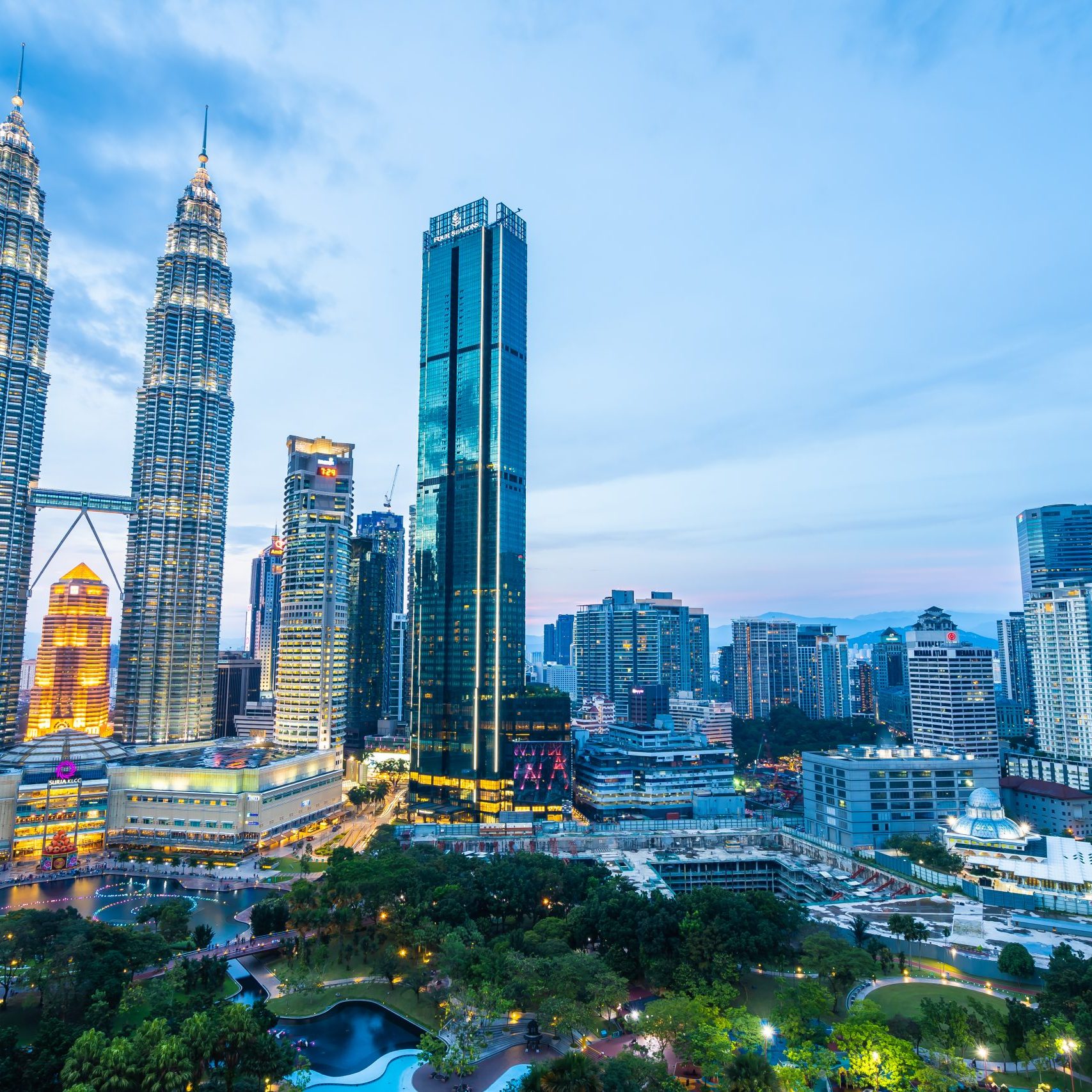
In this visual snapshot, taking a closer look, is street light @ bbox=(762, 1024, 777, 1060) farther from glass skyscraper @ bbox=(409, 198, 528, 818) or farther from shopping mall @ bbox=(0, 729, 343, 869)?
shopping mall @ bbox=(0, 729, 343, 869)

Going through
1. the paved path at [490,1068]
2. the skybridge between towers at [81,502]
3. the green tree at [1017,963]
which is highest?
the skybridge between towers at [81,502]

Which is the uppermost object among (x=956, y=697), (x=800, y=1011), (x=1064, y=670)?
(x=1064, y=670)

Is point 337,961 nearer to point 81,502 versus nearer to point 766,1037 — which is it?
point 766,1037

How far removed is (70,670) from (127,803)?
93979 millimetres

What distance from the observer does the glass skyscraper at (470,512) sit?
439 ft

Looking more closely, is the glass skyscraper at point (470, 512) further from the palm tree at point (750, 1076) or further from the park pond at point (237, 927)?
the palm tree at point (750, 1076)

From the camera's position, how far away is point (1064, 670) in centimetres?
14138

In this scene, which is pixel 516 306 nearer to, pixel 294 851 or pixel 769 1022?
pixel 294 851

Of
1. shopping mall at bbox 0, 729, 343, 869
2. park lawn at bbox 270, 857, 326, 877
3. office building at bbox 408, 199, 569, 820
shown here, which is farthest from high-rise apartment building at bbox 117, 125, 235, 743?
park lawn at bbox 270, 857, 326, 877

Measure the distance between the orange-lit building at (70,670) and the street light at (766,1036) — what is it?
18026 centimetres

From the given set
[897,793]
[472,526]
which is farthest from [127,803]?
[897,793]

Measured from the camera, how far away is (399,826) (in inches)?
4407

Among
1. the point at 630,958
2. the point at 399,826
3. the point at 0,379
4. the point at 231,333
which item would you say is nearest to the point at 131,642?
the point at 0,379

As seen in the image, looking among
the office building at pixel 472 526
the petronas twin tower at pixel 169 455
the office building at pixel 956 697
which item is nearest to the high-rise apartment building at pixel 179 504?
the petronas twin tower at pixel 169 455
